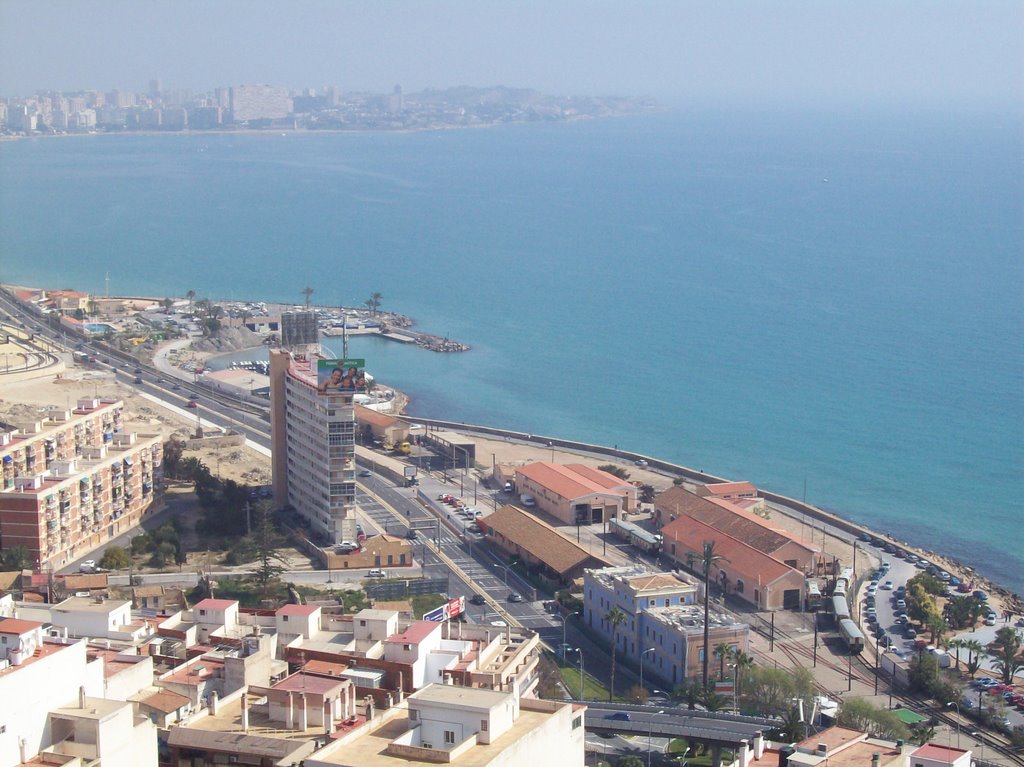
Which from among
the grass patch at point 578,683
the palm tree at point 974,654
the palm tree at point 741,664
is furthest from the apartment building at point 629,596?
the palm tree at point 974,654

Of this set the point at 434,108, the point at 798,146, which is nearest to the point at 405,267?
the point at 798,146

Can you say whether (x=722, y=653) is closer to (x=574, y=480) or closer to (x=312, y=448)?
(x=312, y=448)

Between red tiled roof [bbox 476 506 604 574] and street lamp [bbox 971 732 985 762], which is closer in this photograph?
street lamp [bbox 971 732 985 762]

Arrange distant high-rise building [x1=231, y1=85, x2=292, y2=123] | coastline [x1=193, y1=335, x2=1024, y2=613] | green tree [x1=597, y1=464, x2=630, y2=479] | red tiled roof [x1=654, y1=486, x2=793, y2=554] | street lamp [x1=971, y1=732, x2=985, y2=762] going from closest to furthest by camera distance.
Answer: street lamp [x1=971, y1=732, x2=985, y2=762] < red tiled roof [x1=654, y1=486, x2=793, y2=554] < coastline [x1=193, y1=335, x2=1024, y2=613] < green tree [x1=597, y1=464, x2=630, y2=479] < distant high-rise building [x1=231, y1=85, x2=292, y2=123]

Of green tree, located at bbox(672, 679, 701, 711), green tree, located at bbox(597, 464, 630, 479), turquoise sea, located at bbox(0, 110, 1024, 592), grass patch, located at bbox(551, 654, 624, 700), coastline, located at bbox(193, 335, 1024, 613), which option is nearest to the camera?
green tree, located at bbox(672, 679, 701, 711)

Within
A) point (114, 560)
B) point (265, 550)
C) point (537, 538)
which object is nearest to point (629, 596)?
point (537, 538)

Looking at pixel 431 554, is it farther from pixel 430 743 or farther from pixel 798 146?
pixel 798 146

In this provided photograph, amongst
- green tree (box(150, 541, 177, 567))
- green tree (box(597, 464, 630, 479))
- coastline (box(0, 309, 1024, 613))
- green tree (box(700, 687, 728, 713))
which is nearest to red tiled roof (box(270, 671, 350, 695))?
green tree (box(700, 687, 728, 713))

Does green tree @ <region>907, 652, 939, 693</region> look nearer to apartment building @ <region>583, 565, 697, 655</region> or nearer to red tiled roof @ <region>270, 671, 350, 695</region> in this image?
apartment building @ <region>583, 565, 697, 655</region>
